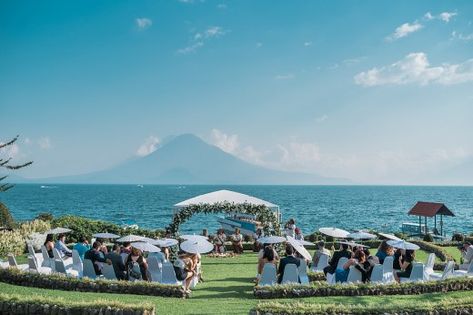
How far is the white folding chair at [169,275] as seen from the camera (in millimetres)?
14953

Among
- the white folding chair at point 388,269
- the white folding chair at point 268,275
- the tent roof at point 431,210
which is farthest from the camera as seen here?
the tent roof at point 431,210

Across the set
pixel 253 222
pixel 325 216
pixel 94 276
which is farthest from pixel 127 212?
pixel 94 276

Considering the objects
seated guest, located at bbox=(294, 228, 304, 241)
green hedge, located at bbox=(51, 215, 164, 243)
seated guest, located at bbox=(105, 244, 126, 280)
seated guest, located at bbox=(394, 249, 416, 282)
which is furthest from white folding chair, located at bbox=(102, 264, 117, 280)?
seated guest, located at bbox=(294, 228, 304, 241)

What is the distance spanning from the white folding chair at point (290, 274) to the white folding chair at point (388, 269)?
9.21 ft

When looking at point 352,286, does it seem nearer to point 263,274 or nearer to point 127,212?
point 263,274

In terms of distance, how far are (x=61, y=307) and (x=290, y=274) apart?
634 cm

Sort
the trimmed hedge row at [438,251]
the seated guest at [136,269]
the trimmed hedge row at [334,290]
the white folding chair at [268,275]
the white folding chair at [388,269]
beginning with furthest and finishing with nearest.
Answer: the trimmed hedge row at [438,251] < the seated guest at [136,269] < the white folding chair at [388,269] < the white folding chair at [268,275] < the trimmed hedge row at [334,290]

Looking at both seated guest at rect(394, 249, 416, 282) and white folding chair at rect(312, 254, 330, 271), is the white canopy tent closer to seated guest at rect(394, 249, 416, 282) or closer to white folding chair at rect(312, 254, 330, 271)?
white folding chair at rect(312, 254, 330, 271)

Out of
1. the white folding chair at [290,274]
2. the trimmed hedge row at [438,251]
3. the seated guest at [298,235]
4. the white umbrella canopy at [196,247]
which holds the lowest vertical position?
the trimmed hedge row at [438,251]

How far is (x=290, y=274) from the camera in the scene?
47.3 ft

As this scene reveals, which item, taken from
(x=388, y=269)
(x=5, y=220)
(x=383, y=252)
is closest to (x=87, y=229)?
(x=5, y=220)

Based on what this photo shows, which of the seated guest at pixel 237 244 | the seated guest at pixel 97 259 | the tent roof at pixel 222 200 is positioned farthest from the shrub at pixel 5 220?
the seated guest at pixel 97 259

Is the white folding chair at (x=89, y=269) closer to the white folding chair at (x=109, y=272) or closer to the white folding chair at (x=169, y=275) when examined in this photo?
the white folding chair at (x=109, y=272)

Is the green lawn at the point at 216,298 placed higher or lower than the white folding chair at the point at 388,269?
lower
